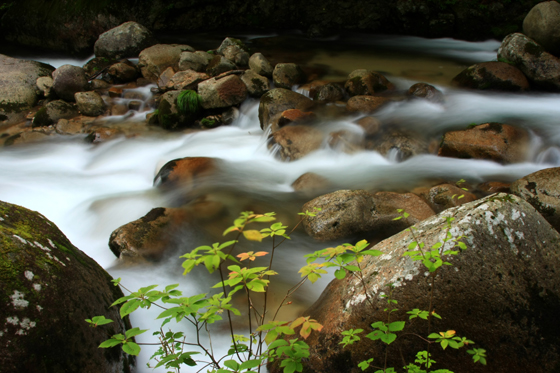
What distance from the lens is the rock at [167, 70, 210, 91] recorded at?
8.86 metres

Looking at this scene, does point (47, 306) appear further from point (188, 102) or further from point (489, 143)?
point (188, 102)

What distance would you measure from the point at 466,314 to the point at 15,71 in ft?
37.5

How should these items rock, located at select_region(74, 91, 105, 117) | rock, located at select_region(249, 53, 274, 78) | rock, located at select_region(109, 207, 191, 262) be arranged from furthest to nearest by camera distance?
rock, located at select_region(249, 53, 274, 78) → rock, located at select_region(74, 91, 105, 117) → rock, located at select_region(109, 207, 191, 262)

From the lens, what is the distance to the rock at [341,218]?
4.33 metres

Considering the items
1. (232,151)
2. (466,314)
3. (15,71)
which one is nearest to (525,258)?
(466,314)

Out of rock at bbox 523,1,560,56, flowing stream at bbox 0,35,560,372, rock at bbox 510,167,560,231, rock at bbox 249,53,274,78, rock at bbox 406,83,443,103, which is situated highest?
rock at bbox 523,1,560,56

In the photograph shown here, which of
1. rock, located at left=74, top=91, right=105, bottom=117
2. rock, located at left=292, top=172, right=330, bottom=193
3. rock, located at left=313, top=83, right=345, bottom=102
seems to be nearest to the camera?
rock, located at left=292, top=172, right=330, bottom=193

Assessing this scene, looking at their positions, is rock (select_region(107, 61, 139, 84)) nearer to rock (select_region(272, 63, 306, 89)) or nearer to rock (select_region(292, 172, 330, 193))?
rock (select_region(272, 63, 306, 89))

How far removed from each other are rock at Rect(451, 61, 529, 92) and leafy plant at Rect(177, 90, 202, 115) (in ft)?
18.0

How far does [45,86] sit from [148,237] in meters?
7.56

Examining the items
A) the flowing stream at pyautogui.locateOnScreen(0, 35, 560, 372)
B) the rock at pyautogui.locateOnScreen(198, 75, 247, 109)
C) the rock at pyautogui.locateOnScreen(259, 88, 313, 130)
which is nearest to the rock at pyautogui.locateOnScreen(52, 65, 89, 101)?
the flowing stream at pyautogui.locateOnScreen(0, 35, 560, 372)

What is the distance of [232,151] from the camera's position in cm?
720

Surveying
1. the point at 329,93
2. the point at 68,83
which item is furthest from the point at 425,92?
the point at 68,83

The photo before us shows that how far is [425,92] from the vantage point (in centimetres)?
779
